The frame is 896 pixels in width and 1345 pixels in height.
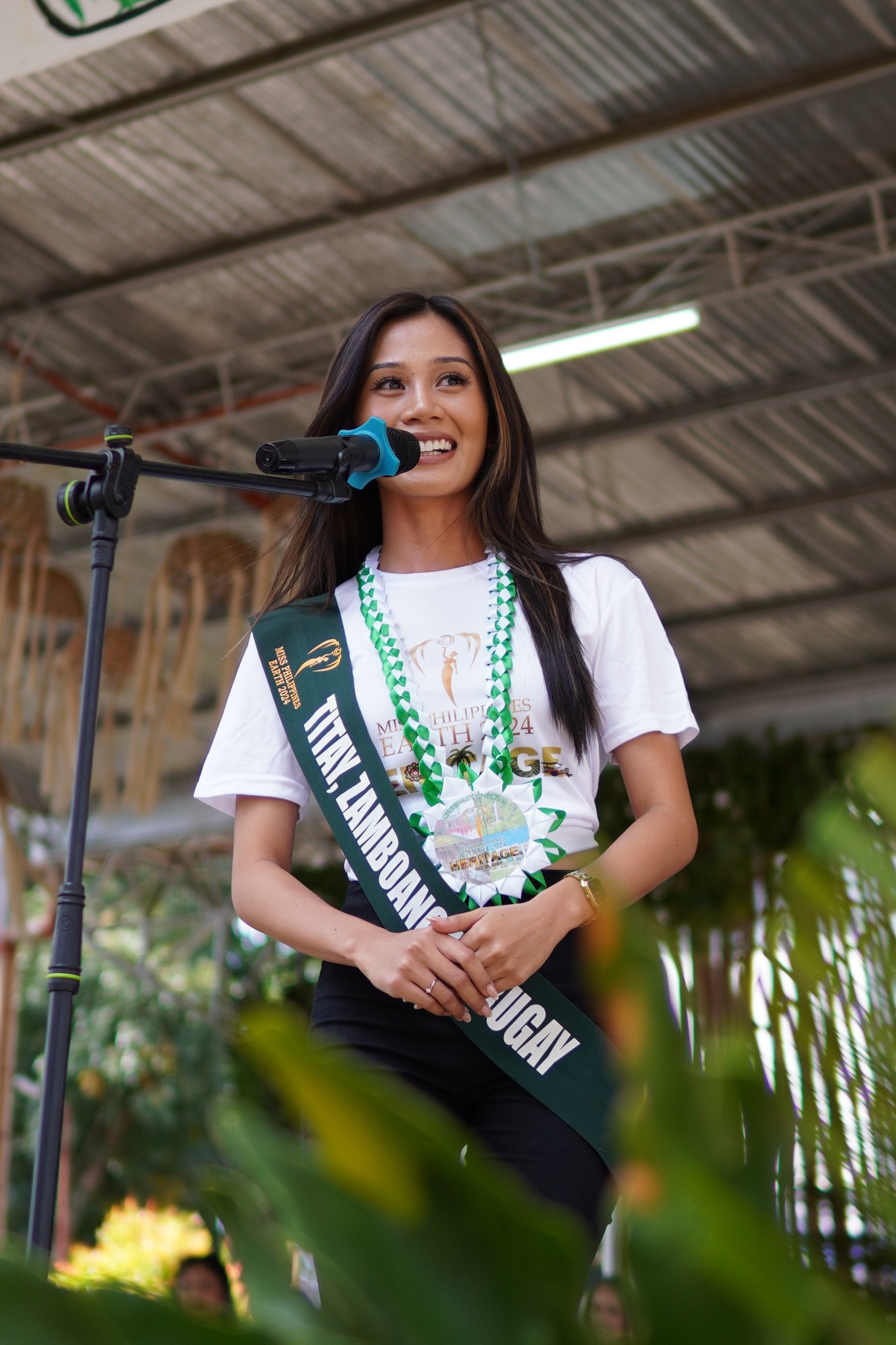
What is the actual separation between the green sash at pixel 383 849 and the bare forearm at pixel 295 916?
0.05 m

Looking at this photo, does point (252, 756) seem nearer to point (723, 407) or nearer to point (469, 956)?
point (469, 956)

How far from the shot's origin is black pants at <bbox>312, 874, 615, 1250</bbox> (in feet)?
4.46

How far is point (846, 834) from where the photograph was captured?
25 cm

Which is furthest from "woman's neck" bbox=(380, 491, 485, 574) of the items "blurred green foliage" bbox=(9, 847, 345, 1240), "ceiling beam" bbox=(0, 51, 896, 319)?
"blurred green foliage" bbox=(9, 847, 345, 1240)

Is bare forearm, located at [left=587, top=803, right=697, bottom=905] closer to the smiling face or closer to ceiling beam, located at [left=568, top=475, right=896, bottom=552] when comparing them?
the smiling face

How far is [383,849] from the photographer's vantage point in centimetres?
151

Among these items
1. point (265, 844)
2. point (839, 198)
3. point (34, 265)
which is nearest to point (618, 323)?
point (839, 198)

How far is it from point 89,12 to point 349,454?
2.65 m

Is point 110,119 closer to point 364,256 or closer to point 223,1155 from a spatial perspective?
point 364,256

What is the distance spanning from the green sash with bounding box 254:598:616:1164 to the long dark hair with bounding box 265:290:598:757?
10cm

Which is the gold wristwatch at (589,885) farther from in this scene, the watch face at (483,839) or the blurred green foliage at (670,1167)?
the blurred green foliage at (670,1167)

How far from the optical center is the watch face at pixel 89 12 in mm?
3688

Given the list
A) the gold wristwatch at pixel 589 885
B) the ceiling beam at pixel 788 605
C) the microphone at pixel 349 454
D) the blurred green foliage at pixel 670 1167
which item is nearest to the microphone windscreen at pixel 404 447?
the microphone at pixel 349 454

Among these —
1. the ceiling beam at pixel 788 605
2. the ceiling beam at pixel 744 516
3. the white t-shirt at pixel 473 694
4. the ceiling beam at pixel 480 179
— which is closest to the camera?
the white t-shirt at pixel 473 694
